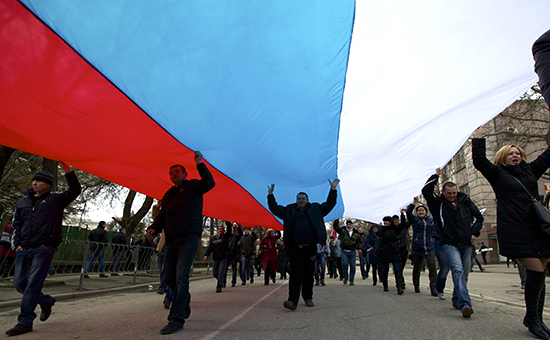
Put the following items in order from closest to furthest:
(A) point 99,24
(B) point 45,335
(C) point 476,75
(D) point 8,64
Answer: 1. (A) point 99,24
2. (D) point 8,64
3. (B) point 45,335
4. (C) point 476,75

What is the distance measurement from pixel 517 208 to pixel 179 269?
3611 millimetres

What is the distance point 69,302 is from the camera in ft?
22.3

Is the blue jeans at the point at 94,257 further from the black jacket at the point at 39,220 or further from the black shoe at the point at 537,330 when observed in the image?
the black shoe at the point at 537,330

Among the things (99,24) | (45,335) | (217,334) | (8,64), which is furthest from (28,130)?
(217,334)

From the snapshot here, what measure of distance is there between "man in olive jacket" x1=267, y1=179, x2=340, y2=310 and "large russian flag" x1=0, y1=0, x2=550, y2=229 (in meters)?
0.92

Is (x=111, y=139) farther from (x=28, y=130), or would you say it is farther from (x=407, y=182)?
(x=407, y=182)

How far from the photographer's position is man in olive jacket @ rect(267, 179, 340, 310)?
5.66 m

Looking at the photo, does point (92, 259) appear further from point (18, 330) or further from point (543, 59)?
point (543, 59)

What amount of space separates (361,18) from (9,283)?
9458mm

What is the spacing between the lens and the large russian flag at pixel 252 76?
11.2ft

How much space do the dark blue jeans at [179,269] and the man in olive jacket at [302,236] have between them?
1.96m

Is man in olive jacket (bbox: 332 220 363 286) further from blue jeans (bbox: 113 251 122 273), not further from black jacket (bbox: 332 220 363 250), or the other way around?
blue jeans (bbox: 113 251 122 273)

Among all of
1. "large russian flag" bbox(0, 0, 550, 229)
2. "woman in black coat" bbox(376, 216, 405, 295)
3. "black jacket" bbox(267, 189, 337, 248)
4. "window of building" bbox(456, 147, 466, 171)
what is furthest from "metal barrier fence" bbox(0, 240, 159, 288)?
"window of building" bbox(456, 147, 466, 171)

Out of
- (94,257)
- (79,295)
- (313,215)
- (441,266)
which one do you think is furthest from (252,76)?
(94,257)
